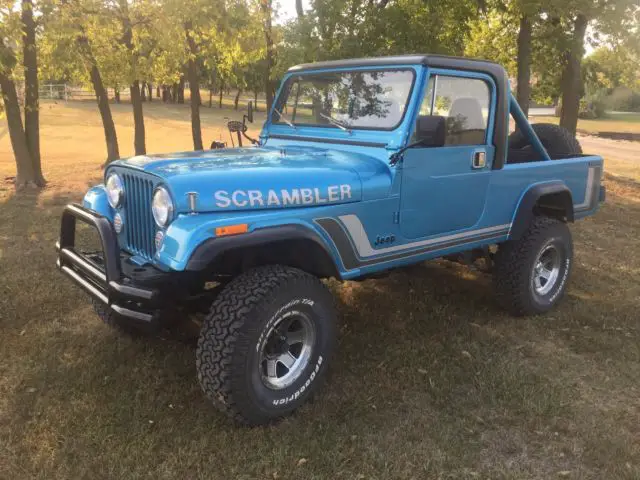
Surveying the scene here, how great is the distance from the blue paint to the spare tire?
79cm

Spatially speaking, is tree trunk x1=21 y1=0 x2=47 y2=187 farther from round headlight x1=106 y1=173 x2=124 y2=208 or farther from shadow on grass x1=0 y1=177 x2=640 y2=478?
round headlight x1=106 y1=173 x2=124 y2=208

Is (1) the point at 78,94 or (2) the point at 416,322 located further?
(1) the point at 78,94

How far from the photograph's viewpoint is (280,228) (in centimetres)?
295

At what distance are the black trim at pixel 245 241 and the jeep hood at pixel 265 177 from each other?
161mm

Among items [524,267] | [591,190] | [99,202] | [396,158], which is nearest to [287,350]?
[396,158]

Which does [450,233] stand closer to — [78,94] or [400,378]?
[400,378]

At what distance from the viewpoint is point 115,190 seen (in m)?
3.31

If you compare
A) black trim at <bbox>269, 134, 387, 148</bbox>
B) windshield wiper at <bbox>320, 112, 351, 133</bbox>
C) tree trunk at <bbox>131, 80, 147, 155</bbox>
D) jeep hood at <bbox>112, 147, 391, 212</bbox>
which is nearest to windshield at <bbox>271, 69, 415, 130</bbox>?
windshield wiper at <bbox>320, 112, 351, 133</bbox>

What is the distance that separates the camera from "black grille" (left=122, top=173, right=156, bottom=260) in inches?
121

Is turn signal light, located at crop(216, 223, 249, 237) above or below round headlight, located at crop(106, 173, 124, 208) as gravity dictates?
below

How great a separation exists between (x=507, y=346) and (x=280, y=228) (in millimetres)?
2204

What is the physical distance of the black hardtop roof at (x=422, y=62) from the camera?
3682 mm

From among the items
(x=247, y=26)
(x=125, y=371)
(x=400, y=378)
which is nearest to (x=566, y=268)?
(x=400, y=378)

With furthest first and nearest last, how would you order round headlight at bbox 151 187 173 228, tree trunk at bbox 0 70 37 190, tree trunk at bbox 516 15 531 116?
1. tree trunk at bbox 516 15 531 116
2. tree trunk at bbox 0 70 37 190
3. round headlight at bbox 151 187 173 228
